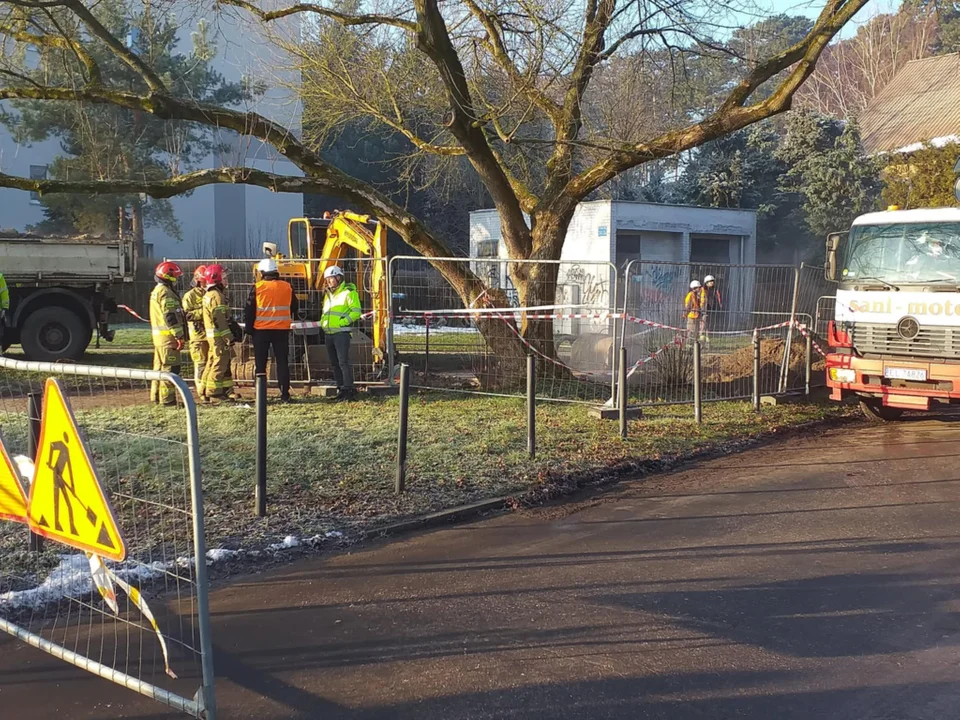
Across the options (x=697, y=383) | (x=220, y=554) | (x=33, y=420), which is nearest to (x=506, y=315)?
(x=697, y=383)

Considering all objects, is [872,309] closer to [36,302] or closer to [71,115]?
[36,302]

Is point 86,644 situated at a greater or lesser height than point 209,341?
lesser

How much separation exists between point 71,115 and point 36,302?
11125 millimetres

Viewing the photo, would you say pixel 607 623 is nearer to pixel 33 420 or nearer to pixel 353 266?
pixel 33 420

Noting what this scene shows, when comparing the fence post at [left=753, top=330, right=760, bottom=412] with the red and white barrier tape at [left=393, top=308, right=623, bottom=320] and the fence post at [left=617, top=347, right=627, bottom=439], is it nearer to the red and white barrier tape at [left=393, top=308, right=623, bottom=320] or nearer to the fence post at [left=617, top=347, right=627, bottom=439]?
the red and white barrier tape at [left=393, top=308, right=623, bottom=320]

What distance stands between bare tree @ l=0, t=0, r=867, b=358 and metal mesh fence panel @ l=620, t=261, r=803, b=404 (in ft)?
5.81

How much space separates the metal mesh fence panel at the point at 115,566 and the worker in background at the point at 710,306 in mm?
7104

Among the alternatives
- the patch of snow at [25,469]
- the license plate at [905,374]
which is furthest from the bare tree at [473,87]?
the patch of snow at [25,469]

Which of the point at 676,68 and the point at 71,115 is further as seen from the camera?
the point at 71,115

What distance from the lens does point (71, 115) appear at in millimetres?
23859


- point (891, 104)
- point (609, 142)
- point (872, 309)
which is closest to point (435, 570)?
point (872, 309)

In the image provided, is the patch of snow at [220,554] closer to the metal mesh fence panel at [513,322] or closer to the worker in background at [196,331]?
the worker in background at [196,331]

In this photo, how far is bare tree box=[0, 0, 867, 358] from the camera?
11016 millimetres

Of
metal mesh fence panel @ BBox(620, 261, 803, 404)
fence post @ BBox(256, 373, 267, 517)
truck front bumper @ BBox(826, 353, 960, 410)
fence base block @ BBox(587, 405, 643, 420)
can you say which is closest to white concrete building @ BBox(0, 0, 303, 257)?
metal mesh fence panel @ BBox(620, 261, 803, 404)
